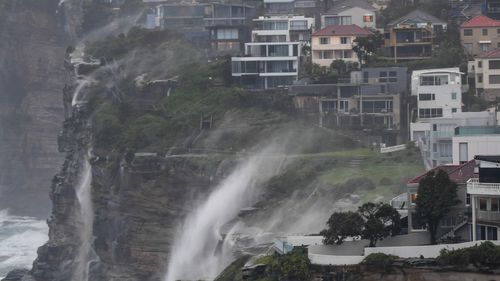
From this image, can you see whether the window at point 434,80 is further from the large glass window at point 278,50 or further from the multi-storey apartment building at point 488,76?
the large glass window at point 278,50

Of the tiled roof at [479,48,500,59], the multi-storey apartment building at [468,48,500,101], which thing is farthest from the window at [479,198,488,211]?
the tiled roof at [479,48,500,59]

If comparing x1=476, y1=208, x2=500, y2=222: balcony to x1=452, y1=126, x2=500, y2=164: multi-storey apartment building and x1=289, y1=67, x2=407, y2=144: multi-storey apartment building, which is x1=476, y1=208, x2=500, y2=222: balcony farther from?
x1=289, y1=67, x2=407, y2=144: multi-storey apartment building

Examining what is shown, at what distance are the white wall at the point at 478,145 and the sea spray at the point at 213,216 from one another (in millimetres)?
16040

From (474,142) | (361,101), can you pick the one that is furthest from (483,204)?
(361,101)

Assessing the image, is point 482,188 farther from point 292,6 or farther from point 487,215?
point 292,6

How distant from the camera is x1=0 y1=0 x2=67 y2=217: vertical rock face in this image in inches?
5182

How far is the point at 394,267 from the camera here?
50250 millimetres

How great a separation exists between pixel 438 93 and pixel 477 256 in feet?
99.8

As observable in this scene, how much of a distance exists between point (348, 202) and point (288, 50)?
22.9m

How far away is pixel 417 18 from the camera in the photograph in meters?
88.6

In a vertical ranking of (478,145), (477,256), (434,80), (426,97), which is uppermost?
(434,80)

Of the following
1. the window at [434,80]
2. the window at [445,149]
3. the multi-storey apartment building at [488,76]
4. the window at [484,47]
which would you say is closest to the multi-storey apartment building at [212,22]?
the window at [484,47]

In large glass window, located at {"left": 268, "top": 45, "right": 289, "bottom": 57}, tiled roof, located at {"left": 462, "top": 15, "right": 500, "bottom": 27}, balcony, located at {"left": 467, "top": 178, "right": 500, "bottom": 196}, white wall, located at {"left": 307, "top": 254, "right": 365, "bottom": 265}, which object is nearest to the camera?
balcony, located at {"left": 467, "top": 178, "right": 500, "bottom": 196}

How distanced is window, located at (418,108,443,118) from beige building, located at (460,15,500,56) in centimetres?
821
